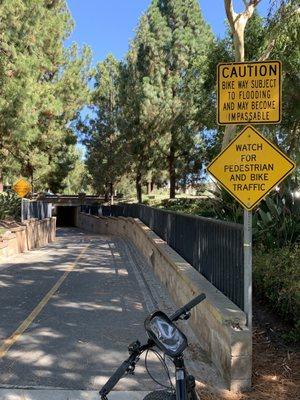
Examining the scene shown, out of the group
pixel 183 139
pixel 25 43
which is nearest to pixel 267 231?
pixel 25 43

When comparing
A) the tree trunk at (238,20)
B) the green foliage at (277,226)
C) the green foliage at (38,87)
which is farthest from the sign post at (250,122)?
the green foliage at (38,87)

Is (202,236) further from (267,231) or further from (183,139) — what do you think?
(183,139)

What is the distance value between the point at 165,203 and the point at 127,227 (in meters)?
5.95

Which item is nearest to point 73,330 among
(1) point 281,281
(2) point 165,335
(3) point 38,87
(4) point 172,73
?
(1) point 281,281

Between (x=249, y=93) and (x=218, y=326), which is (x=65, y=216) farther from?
(x=249, y=93)

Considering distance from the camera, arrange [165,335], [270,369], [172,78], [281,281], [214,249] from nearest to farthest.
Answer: [165,335] → [270,369] → [281,281] → [214,249] → [172,78]

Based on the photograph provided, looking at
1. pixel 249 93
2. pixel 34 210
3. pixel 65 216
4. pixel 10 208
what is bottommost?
pixel 65 216

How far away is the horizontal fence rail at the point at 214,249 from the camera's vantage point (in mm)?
5562

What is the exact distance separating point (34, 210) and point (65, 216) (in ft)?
138

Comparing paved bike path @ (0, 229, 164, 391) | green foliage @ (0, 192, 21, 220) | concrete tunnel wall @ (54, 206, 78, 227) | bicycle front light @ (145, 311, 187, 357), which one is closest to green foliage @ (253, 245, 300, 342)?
paved bike path @ (0, 229, 164, 391)

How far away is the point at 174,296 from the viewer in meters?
8.86

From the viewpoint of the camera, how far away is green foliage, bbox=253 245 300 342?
19.0 feet

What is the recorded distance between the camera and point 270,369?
5.17 m

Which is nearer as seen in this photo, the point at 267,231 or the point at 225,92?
the point at 225,92
